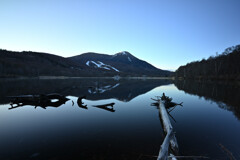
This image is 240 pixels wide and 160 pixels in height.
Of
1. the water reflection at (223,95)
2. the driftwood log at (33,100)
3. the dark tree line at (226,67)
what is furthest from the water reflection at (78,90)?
the dark tree line at (226,67)

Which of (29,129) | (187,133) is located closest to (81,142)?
(29,129)

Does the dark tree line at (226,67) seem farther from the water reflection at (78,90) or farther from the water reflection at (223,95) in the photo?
the water reflection at (78,90)

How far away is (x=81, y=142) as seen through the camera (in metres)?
8.27

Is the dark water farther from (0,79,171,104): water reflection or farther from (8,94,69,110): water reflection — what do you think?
(0,79,171,104): water reflection

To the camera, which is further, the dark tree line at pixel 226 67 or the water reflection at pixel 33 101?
the dark tree line at pixel 226 67

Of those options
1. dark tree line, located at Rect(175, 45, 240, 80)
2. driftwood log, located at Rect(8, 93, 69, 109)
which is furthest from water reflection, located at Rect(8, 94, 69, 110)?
dark tree line, located at Rect(175, 45, 240, 80)

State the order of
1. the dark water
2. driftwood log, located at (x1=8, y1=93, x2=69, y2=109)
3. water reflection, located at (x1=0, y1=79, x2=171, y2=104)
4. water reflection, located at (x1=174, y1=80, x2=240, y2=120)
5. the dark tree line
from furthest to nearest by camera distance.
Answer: the dark tree line
water reflection, located at (x1=0, y1=79, x2=171, y2=104)
driftwood log, located at (x1=8, y1=93, x2=69, y2=109)
water reflection, located at (x1=174, y1=80, x2=240, y2=120)
the dark water

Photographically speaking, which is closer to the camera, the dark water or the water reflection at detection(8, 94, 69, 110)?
the dark water

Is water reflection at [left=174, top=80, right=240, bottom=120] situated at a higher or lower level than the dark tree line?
lower

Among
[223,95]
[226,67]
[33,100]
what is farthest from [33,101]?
[226,67]

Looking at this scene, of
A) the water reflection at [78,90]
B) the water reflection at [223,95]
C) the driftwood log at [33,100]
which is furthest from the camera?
the water reflection at [78,90]

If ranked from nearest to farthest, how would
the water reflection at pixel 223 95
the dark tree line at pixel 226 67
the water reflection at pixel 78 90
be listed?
1. the water reflection at pixel 223 95
2. the water reflection at pixel 78 90
3. the dark tree line at pixel 226 67

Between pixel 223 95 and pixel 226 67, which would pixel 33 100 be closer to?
pixel 223 95

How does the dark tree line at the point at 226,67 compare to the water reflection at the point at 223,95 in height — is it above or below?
above
